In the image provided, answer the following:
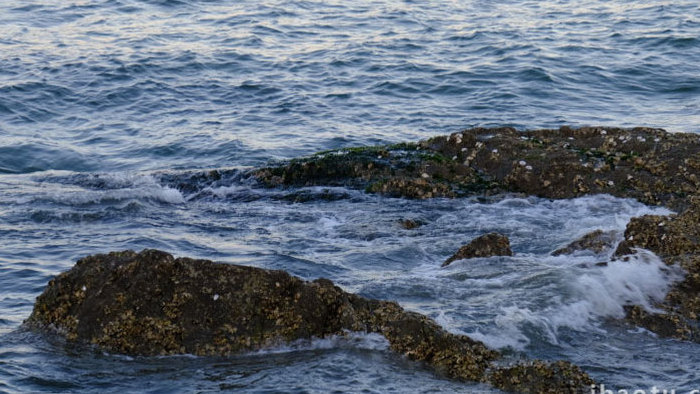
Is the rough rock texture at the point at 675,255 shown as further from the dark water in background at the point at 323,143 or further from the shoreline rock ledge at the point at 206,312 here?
the shoreline rock ledge at the point at 206,312

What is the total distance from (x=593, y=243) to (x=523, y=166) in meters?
2.23

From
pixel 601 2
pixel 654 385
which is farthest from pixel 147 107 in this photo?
pixel 601 2

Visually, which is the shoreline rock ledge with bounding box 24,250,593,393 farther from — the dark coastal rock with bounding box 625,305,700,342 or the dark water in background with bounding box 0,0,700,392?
the dark coastal rock with bounding box 625,305,700,342

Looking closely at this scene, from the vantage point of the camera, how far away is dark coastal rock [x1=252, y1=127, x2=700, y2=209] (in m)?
9.60

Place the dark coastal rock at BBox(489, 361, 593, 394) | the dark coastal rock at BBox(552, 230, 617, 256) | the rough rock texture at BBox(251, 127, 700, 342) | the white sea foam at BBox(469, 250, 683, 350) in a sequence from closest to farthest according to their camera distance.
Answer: the dark coastal rock at BBox(489, 361, 593, 394) → the white sea foam at BBox(469, 250, 683, 350) → the dark coastal rock at BBox(552, 230, 617, 256) → the rough rock texture at BBox(251, 127, 700, 342)

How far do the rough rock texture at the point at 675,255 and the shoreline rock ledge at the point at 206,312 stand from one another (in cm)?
145

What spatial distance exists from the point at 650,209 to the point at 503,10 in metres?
16.7

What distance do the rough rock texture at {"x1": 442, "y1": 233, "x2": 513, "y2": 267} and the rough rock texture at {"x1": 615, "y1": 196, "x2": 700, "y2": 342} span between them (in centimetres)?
93

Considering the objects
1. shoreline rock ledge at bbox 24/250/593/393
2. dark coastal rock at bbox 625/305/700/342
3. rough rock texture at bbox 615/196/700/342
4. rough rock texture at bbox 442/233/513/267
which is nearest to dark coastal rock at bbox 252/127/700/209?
rough rock texture at bbox 615/196/700/342

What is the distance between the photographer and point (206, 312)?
19.6ft

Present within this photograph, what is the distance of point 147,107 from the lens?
16.7m

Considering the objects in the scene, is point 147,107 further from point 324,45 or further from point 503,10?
point 503,10

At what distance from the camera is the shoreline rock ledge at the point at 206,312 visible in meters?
5.88

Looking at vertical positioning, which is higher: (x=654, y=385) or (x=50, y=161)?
(x=654, y=385)
